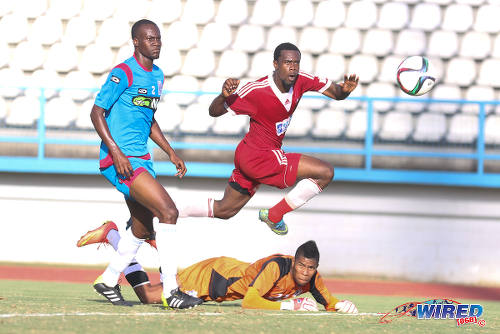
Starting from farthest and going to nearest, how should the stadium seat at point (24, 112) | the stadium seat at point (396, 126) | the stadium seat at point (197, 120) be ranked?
the stadium seat at point (24, 112)
the stadium seat at point (197, 120)
the stadium seat at point (396, 126)

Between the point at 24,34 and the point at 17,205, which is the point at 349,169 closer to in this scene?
the point at 17,205

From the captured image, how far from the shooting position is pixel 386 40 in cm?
1217

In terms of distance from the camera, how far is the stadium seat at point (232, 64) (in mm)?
12000

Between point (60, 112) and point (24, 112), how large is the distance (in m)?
0.48

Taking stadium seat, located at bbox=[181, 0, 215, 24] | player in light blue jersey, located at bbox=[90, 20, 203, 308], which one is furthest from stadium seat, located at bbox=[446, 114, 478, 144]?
player in light blue jersey, located at bbox=[90, 20, 203, 308]

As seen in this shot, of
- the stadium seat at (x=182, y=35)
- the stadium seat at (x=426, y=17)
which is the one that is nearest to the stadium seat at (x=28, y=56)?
the stadium seat at (x=182, y=35)

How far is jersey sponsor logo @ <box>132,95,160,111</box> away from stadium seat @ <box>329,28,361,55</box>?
6.77 m

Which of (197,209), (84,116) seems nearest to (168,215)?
(197,209)

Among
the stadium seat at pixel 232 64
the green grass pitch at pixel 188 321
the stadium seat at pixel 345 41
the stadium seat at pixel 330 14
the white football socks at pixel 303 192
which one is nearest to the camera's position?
the green grass pitch at pixel 188 321

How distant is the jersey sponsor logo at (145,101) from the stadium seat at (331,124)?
545 cm

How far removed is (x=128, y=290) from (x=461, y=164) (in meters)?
4.78

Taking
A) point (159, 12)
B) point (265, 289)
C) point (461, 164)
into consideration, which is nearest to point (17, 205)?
point (159, 12)

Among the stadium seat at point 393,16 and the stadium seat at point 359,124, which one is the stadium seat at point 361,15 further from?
the stadium seat at point 359,124

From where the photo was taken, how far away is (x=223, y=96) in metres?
6.07
